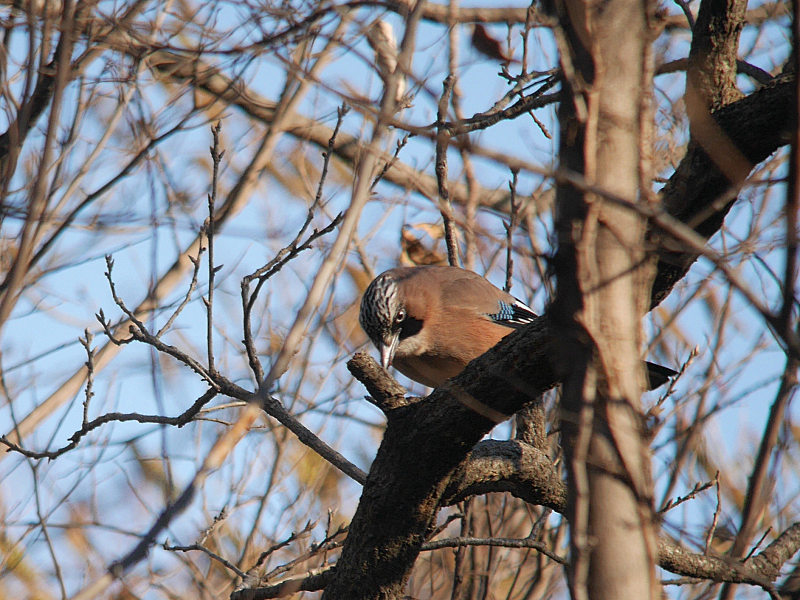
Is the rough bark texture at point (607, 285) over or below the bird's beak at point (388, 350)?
below

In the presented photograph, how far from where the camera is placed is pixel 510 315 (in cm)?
610

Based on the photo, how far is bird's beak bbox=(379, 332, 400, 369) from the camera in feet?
18.4

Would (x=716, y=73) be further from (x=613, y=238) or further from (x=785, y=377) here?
(x=785, y=377)

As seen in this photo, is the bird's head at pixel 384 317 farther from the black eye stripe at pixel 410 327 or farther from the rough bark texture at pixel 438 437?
the rough bark texture at pixel 438 437

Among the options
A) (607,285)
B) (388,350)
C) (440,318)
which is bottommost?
(607,285)

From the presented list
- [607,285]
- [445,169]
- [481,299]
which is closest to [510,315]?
[481,299]

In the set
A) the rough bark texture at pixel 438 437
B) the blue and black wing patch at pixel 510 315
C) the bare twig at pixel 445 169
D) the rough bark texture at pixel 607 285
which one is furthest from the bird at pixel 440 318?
the rough bark texture at pixel 607 285

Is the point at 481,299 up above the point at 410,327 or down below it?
above

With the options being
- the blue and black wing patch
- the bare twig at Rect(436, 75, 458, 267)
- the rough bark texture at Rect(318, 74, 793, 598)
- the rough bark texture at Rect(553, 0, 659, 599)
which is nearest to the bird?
the blue and black wing patch

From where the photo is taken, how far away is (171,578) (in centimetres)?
607

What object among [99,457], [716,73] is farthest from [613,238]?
[99,457]

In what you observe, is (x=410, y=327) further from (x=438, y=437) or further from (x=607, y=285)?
(x=607, y=285)

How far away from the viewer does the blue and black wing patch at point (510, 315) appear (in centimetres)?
604

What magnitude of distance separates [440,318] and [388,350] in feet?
1.77
